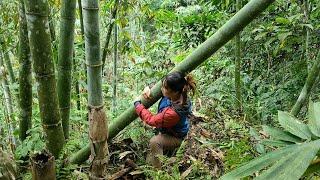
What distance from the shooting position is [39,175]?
5.58 ft

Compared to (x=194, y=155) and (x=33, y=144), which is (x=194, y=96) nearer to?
(x=194, y=155)

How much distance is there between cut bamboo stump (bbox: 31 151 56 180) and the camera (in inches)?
66.3

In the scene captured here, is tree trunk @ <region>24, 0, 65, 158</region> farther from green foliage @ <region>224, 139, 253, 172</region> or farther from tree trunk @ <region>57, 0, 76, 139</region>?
green foliage @ <region>224, 139, 253, 172</region>

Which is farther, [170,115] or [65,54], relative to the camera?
[170,115]

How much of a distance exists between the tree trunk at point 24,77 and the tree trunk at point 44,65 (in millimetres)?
429

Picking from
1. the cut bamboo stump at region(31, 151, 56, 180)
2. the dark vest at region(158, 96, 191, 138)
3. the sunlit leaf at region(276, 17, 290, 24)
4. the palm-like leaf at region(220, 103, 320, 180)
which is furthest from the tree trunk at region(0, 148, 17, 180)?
the sunlit leaf at region(276, 17, 290, 24)

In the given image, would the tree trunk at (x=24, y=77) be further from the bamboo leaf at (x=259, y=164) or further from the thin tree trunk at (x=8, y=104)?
the bamboo leaf at (x=259, y=164)

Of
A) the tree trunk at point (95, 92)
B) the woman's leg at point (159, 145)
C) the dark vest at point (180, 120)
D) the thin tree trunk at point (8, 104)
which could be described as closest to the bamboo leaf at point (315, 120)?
the tree trunk at point (95, 92)

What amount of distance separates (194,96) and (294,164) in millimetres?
2677

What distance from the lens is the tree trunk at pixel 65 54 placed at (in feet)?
7.02

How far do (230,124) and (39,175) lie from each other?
181 centimetres

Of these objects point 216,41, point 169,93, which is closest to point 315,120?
point 216,41

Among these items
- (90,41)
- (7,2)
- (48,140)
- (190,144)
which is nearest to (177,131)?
(190,144)

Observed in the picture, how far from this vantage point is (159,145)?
9.57 ft
